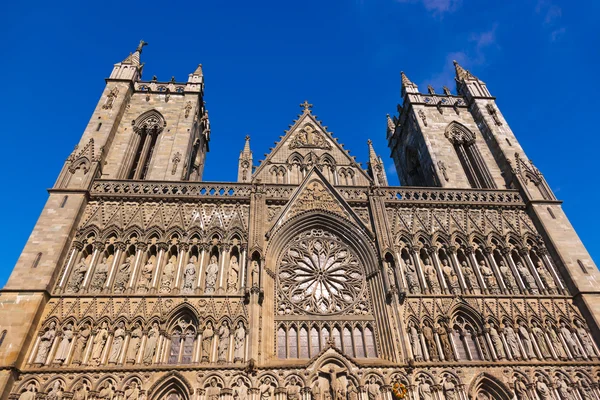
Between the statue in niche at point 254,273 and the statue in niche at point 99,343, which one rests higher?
the statue in niche at point 254,273

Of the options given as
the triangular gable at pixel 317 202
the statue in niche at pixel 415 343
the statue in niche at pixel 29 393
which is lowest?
the statue in niche at pixel 29 393

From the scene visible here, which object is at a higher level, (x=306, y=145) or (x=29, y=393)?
(x=306, y=145)

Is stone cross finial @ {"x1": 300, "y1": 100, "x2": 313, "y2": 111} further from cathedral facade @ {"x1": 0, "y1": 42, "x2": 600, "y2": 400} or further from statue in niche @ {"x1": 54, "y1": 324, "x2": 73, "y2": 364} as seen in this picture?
statue in niche @ {"x1": 54, "y1": 324, "x2": 73, "y2": 364}

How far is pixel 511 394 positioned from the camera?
38.7ft

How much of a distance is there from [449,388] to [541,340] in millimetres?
4036

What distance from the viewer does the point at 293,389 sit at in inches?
454

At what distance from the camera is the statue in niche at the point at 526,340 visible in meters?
12.8

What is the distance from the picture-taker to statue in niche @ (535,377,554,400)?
11859 millimetres

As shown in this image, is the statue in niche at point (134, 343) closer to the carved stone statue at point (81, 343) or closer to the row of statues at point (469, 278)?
the carved stone statue at point (81, 343)

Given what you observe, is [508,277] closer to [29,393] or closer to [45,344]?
[45,344]

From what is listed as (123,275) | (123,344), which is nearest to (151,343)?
(123,344)

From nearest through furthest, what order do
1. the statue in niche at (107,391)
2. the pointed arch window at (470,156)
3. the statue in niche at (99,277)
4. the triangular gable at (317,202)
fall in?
the statue in niche at (107,391) → the statue in niche at (99,277) → the triangular gable at (317,202) → the pointed arch window at (470,156)

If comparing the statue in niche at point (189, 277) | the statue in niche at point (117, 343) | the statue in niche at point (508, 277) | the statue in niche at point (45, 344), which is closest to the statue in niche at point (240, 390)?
the statue in niche at point (189, 277)

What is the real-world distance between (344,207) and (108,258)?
9380 mm
